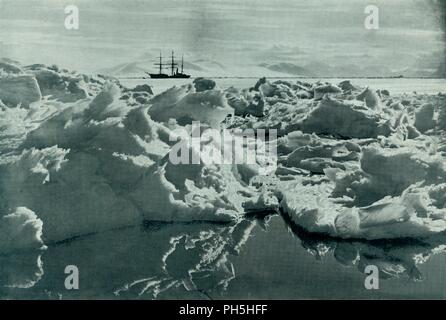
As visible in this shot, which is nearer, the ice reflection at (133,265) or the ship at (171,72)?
the ice reflection at (133,265)

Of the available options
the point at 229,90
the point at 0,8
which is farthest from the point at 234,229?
the point at 0,8

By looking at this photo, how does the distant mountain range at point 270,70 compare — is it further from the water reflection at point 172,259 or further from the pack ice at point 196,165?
the water reflection at point 172,259

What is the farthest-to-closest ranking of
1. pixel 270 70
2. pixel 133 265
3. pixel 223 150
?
pixel 270 70
pixel 223 150
pixel 133 265

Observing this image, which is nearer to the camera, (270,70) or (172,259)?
(172,259)

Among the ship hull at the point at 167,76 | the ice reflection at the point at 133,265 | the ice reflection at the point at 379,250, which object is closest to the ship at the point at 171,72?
the ship hull at the point at 167,76

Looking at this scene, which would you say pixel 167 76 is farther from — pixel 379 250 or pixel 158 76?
pixel 379 250

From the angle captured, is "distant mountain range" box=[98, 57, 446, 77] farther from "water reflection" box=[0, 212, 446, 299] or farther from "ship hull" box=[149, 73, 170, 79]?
"water reflection" box=[0, 212, 446, 299]

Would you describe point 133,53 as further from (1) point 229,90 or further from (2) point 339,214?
(2) point 339,214

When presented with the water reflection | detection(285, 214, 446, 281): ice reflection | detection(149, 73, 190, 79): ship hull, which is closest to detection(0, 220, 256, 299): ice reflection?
the water reflection

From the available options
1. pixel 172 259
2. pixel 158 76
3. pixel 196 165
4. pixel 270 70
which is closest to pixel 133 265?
pixel 172 259
